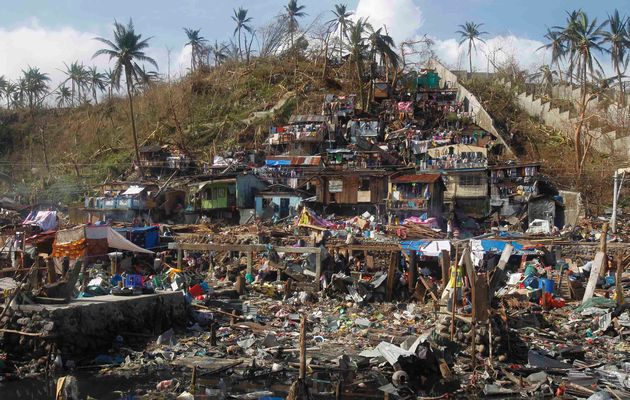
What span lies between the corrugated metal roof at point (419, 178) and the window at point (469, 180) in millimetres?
3475

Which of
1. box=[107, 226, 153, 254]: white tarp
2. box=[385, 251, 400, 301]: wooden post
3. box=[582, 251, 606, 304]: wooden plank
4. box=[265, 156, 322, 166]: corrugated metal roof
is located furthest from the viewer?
box=[265, 156, 322, 166]: corrugated metal roof

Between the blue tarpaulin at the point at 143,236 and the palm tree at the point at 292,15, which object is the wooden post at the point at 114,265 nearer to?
the blue tarpaulin at the point at 143,236

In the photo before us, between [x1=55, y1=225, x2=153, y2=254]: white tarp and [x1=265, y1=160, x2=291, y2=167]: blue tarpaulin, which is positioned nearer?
[x1=55, y1=225, x2=153, y2=254]: white tarp

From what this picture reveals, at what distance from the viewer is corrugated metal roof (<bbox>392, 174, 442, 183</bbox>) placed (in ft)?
119

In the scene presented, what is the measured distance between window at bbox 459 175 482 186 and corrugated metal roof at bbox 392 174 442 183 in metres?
3.47

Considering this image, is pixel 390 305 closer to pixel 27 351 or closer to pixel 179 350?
pixel 179 350

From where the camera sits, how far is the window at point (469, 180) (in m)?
39.3

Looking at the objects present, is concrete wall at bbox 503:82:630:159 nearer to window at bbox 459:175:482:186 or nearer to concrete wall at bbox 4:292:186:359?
window at bbox 459:175:482:186

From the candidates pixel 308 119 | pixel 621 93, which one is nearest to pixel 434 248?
pixel 308 119

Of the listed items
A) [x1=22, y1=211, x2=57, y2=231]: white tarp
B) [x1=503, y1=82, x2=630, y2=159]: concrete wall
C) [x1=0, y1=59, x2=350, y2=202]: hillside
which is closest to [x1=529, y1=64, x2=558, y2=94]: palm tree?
[x1=503, y1=82, x2=630, y2=159]: concrete wall

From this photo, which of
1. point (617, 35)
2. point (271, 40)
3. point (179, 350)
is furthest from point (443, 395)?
point (271, 40)

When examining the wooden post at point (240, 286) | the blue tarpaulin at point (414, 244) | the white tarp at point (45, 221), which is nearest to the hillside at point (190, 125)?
the white tarp at point (45, 221)

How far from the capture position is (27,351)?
46.2ft

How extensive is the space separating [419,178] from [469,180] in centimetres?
477
